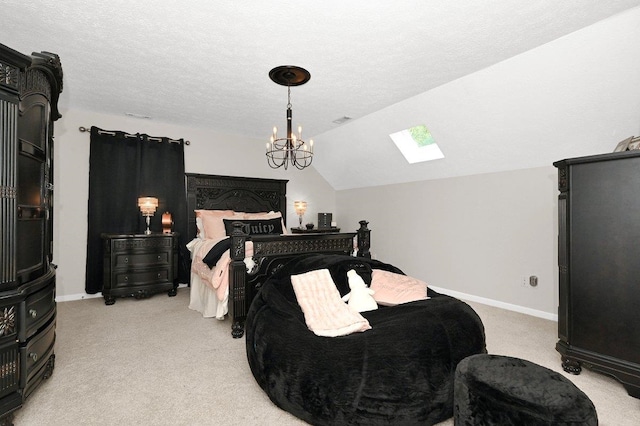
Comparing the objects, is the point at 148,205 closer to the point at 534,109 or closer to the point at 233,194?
the point at 233,194

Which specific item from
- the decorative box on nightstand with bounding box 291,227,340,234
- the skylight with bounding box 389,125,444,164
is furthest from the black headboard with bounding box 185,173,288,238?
the skylight with bounding box 389,125,444,164

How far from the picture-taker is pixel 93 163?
4.36 meters

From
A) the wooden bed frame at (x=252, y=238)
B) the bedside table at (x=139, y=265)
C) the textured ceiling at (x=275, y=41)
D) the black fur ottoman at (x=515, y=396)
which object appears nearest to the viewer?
the black fur ottoman at (x=515, y=396)

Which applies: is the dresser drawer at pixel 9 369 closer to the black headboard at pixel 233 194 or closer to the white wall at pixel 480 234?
the black headboard at pixel 233 194

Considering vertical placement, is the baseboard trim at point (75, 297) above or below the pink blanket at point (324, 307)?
below

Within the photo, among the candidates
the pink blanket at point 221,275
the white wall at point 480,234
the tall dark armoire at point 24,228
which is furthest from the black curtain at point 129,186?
the white wall at point 480,234

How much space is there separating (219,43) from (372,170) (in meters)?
3.40

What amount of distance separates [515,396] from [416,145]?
4.03 m

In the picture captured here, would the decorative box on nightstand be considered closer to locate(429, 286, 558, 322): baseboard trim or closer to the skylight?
the skylight

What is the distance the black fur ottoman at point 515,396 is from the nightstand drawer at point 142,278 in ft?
13.3

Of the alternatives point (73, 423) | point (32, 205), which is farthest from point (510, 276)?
point (32, 205)

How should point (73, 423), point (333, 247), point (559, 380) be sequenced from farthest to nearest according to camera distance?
1. point (333, 247)
2. point (73, 423)
3. point (559, 380)

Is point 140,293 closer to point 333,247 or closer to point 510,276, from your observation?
point 333,247

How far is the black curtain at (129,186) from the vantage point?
4.36 meters
